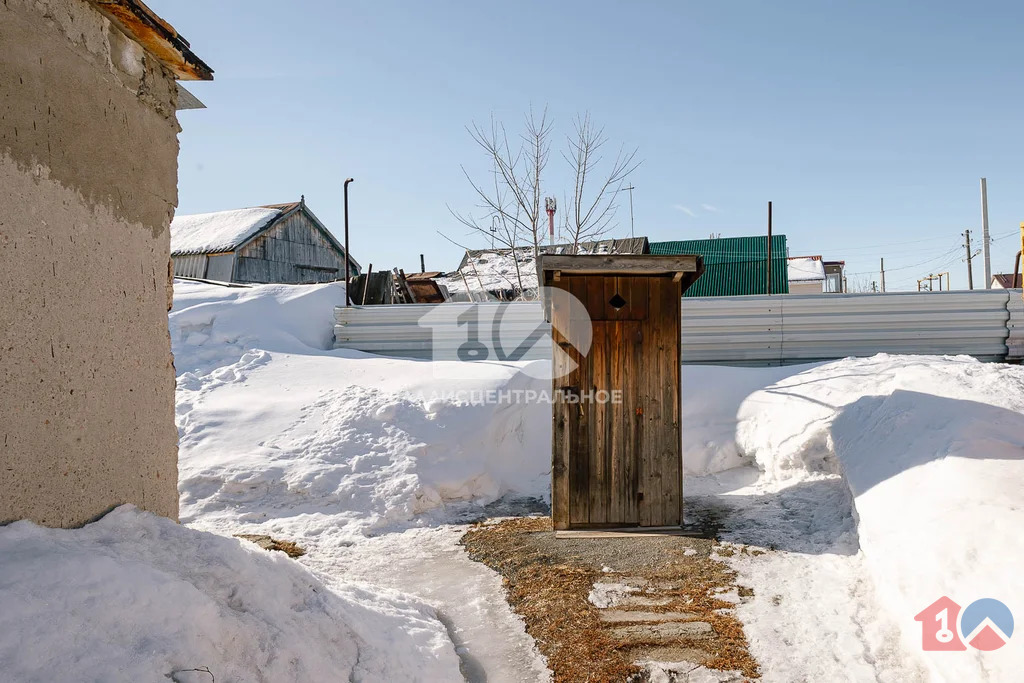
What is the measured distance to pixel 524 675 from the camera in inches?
148

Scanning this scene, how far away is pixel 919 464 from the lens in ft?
16.2

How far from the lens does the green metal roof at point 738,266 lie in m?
20.1

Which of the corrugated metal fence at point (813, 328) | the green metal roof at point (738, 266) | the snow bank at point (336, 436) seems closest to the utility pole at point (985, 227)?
the green metal roof at point (738, 266)

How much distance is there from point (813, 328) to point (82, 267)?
941 centimetres

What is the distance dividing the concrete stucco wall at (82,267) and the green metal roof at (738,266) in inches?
693

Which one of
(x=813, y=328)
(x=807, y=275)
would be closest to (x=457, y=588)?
(x=813, y=328)

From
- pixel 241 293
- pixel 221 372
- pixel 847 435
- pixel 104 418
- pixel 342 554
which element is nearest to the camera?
pixel 104 418

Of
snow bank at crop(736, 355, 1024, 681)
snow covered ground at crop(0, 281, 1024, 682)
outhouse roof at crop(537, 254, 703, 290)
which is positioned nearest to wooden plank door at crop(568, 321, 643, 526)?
outhouse roof at crop(537, 254, 703, 290)

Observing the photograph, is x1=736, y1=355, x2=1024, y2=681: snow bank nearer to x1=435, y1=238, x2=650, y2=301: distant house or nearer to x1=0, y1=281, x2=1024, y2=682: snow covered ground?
x1=0, y1=281, x2=1024, y2=682: snow covered ground

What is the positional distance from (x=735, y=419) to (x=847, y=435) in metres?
1.82

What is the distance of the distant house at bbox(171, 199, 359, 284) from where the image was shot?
2041 centimetres

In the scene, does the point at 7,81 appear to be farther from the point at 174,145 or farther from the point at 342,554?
the point at 342,554

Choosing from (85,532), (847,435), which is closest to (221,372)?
(85,532)

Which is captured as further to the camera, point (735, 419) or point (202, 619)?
point (735, 419)
